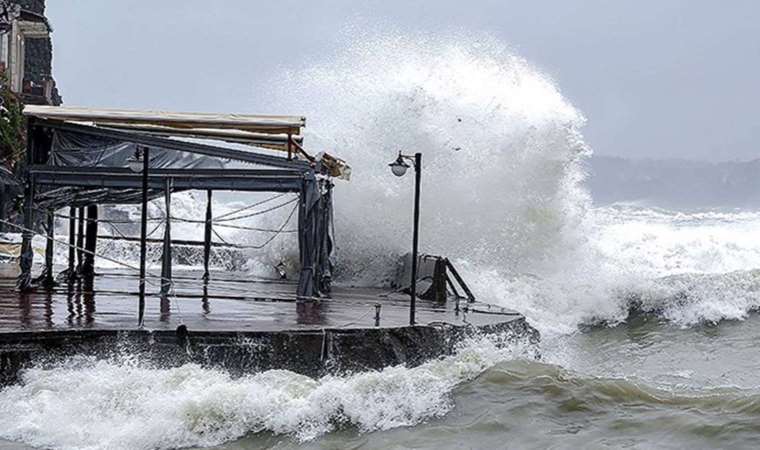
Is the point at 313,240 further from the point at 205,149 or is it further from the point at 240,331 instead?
the point at 240,331

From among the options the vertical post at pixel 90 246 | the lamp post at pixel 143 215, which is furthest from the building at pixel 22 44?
the lamp post at pixel 143 215

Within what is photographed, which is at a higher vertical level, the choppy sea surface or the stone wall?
the stone wall

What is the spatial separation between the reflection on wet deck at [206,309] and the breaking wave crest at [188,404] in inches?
33.6

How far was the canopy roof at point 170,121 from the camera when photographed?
14.3m

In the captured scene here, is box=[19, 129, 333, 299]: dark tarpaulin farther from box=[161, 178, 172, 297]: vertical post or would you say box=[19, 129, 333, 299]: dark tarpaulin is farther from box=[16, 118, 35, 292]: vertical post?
box=[161, 178, 172, 297]: vertical post

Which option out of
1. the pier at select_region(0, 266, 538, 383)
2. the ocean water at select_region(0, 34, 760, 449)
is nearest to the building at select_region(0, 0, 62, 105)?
the ocean water at select_region(0, 34, 760, 449)

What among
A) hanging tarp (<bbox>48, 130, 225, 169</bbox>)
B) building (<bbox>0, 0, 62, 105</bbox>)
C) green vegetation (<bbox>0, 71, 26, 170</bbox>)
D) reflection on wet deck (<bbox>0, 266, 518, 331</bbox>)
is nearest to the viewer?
reflection on wet deck (<bbox>0, 266, 518, 331</bbox>)

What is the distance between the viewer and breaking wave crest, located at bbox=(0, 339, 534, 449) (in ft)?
30.6

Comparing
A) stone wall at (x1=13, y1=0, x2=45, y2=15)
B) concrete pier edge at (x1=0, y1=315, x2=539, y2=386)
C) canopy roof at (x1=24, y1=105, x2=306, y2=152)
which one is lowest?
concrete pier edge at (x1=0, y1=315, x2=539, y2=386)

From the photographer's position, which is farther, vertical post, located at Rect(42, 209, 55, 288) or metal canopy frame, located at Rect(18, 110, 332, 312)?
vertical post, located at Rect(42, 209, 55, 288)

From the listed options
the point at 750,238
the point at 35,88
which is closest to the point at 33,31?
the point at 35,88

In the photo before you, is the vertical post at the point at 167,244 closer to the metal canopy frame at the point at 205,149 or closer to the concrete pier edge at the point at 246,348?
the metal canopy frame at the point at 205,149

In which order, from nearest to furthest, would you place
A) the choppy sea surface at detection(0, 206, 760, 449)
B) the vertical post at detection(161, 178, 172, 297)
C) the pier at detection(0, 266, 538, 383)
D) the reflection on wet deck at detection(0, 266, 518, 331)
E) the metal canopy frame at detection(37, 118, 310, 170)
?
the choppy sea surface at detection(0, 206, 760, 449)
the pier at detection(0, 266, 538, 383)
the reflection on wet deck at detection(0, 266, 518, 331)
the vertical post at detection(161, 178, 172, 297)
the metal canopy frame at detection(37, 118, 310, 170)

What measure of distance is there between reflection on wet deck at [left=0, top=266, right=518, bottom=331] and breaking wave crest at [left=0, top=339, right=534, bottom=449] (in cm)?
85
